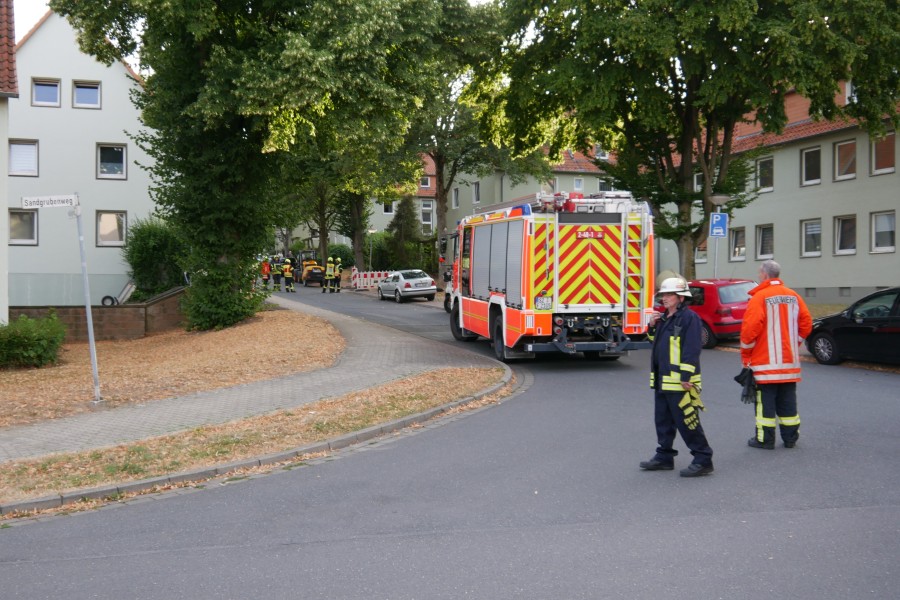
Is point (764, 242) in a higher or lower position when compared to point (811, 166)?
lower

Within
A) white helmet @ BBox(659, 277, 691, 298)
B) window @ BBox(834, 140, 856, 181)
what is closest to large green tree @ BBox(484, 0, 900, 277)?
window @ BBox(834, 140, 856, 181)

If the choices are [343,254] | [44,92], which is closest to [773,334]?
[44,92]

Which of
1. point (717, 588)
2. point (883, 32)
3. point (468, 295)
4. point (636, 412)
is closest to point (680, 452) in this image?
point (636, 412)

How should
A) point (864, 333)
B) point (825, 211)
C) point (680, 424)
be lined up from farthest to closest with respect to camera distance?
1. point (825, 211)
2. point (864, 333)
3. point (680, 424)

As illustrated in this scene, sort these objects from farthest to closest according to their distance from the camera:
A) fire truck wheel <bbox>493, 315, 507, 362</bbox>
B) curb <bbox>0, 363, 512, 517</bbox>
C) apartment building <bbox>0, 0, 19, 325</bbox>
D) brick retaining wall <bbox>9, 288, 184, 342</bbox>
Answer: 1. brick retaining wall <bbox>9, 288, 184, 342</bbox>
2. apartment building <bbox>0, 0, 19, 325</bbox>
3. fire truck wheel <bbox>493, 315, 507, 362</bbox>
4. curb <bbox>0, 363, 512, 517</bbox>

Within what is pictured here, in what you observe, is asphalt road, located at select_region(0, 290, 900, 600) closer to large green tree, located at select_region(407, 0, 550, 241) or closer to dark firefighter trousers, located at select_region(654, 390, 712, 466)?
dark firefighter trousers, located at select_region(654, 390, 712, 466)

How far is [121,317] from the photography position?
78.4ft

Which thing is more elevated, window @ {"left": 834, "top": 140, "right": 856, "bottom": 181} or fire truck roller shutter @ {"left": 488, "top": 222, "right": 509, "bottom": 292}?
window @ {"left": 834, "top": 140, "right": 856, "bottom": 181}

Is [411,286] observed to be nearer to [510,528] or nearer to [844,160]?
[844,160]

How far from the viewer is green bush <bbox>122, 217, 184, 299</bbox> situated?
31859 millimetres

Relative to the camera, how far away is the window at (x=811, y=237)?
33628 millimetres

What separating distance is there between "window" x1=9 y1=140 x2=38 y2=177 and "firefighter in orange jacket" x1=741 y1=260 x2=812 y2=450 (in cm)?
3261

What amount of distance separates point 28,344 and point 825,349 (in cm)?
1512

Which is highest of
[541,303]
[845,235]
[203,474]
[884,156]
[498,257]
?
[884,156]
